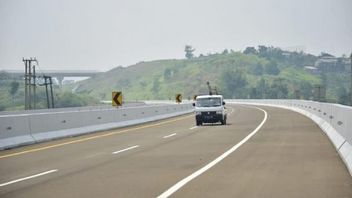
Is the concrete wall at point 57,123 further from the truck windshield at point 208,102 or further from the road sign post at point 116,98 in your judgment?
the truck windshield at point 208,102

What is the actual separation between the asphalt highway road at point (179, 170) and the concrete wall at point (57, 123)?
1.03 metres

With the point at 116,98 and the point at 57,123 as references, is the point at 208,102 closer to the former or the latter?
the point at 116,98

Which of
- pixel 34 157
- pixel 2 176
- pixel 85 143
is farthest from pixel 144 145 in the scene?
pixel 2 176

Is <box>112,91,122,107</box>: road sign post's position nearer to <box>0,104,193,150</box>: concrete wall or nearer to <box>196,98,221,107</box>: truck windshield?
<box>0,104,193,150</box>: concrete wall

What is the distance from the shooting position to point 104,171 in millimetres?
13430

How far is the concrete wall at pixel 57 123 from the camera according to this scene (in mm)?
21298

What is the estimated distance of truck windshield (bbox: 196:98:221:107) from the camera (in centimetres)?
3575

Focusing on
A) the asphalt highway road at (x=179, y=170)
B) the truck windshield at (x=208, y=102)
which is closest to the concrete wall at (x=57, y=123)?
the asphalt highway road at (x=179, y=170)

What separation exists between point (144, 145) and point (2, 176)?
26.4 feet

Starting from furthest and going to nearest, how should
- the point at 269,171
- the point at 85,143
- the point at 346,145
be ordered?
the point at 85,143 < the point at 346,145 < the point at 269,171

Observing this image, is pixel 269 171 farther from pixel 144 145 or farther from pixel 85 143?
pixel 85 143

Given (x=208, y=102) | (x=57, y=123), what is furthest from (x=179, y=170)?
(x=208, y=102)

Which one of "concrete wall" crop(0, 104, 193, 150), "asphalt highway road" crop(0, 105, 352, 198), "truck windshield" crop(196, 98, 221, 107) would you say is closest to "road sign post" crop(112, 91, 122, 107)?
"concrete wall" crop(0, 104, 193, 150)

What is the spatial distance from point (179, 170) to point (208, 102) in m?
22.9
